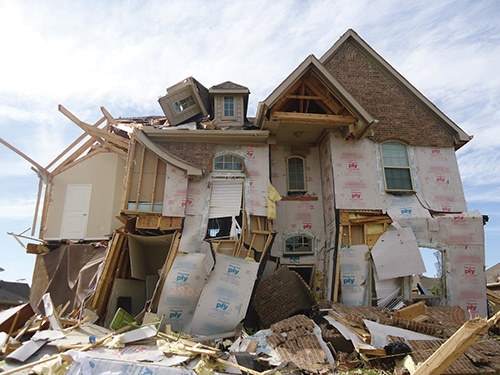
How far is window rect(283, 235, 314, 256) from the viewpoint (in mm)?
14099

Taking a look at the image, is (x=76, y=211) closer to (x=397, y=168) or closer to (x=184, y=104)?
(x=184, y=104)

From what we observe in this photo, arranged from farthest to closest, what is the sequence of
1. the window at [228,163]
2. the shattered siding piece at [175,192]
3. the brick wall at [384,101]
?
Result: the brick wall at [384,101] → the window at [228,163] → the shattered siding piece at [175,192]

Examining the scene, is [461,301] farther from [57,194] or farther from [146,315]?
[57,194]

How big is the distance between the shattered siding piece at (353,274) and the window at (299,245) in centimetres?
157

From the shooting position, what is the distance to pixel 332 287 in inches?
500

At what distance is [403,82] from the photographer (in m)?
15.0

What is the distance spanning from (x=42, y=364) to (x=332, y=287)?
8536 millimetres

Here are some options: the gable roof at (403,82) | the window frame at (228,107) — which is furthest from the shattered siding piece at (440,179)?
the window frame at (228,107)

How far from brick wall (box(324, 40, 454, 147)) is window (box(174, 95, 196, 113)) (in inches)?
219

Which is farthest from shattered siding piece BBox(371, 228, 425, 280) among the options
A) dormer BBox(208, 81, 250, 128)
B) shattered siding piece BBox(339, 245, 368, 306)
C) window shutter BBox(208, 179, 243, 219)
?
dormer BBox(208, 81, 250, 128)

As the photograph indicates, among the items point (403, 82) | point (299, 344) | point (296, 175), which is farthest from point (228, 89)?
point (299, 344)

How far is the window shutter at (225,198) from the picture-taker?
1299 cm

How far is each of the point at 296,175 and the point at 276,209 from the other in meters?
1.64

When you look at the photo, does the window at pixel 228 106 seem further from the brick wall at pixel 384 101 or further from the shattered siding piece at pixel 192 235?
the shattered siding piece at pixel 192 235
